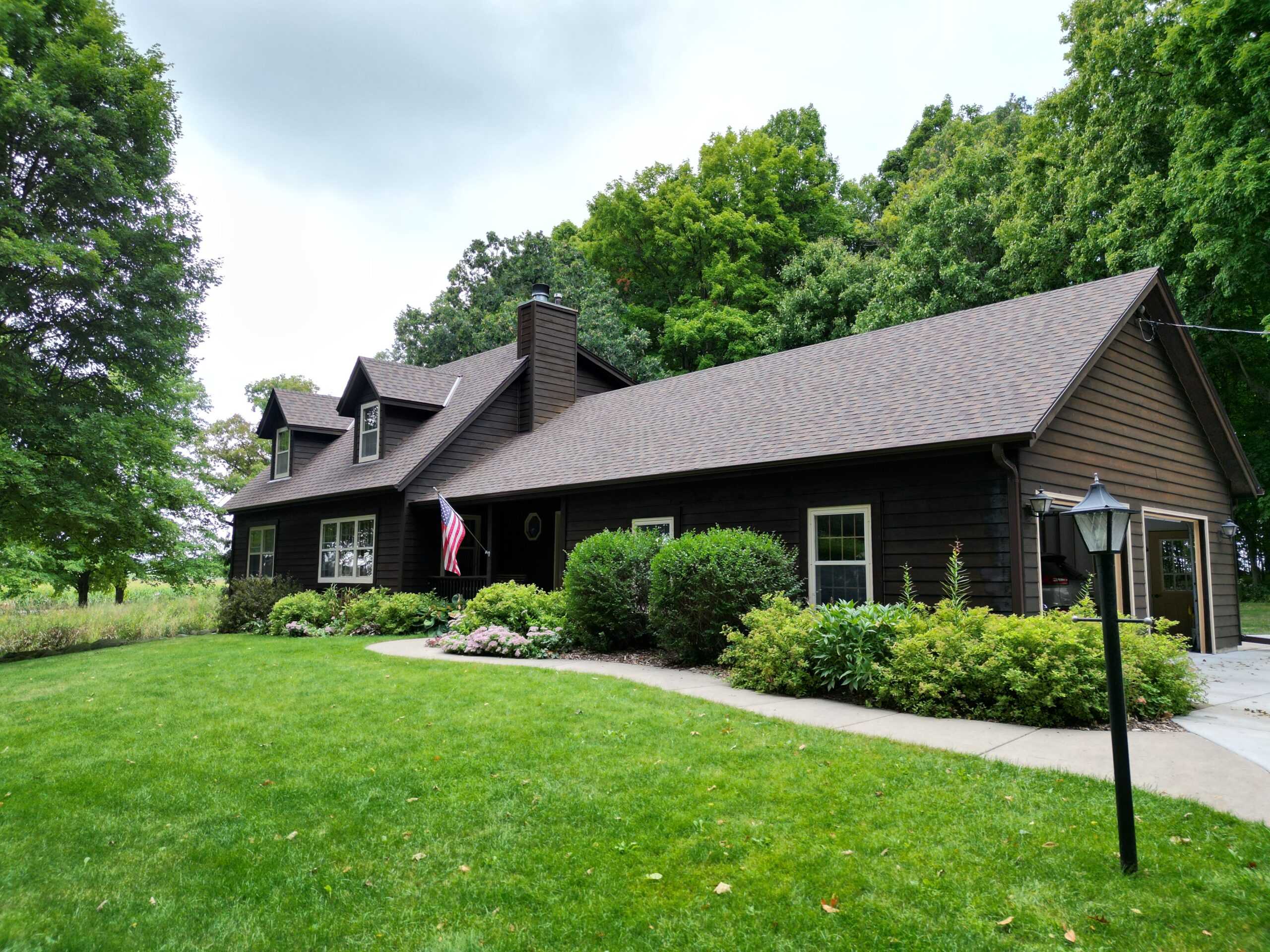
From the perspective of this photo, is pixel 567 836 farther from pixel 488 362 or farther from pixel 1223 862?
pixel 488 362

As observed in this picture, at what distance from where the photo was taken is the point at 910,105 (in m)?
38.4

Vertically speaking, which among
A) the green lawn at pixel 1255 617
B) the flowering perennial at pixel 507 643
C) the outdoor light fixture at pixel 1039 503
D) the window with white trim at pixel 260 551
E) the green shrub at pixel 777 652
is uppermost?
the outdoor light fixture at pixel 1039 503

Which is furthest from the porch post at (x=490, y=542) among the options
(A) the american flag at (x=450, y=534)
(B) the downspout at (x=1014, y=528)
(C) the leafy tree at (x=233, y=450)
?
(C) the leafy tree at (x=233, y=450)

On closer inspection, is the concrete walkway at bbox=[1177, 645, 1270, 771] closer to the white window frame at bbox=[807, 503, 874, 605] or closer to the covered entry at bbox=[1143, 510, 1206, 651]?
the covered entry at bbox=[1143, 510, 1206, 651]

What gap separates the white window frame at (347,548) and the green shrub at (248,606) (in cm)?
121

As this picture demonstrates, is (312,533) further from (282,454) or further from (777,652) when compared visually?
(777,652)

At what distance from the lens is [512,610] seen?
1255 centimetres

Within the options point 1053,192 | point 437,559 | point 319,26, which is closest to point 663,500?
point 437,559

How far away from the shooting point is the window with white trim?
897 inches

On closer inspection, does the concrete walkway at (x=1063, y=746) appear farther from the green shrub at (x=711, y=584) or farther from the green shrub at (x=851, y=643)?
the green shrub at (x=711, y=584)

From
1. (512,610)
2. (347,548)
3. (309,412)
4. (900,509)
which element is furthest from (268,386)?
(900,509)

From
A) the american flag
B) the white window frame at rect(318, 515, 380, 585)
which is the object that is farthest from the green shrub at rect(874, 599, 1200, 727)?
the white window frame at rect(318, 515, 380, 585)

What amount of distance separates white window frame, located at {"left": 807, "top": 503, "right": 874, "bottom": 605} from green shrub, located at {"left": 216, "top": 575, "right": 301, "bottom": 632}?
516 inches

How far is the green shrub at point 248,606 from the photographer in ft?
59.8
